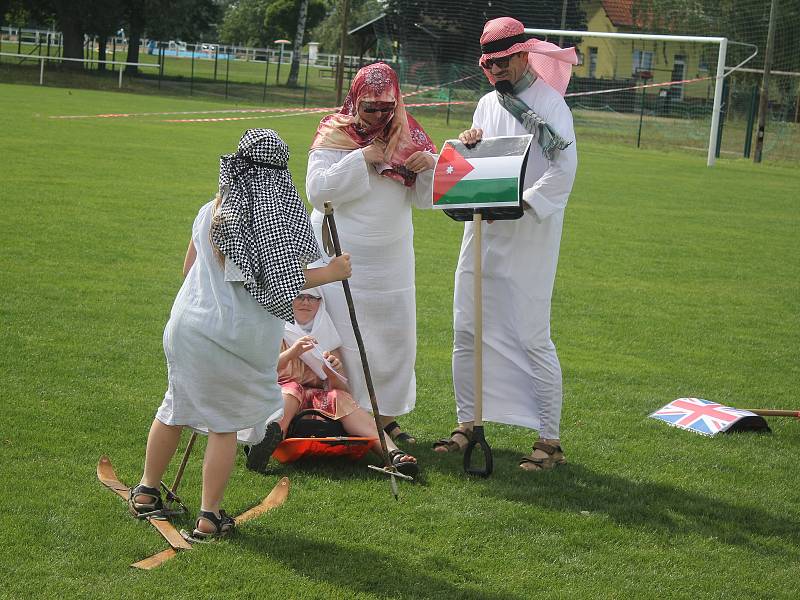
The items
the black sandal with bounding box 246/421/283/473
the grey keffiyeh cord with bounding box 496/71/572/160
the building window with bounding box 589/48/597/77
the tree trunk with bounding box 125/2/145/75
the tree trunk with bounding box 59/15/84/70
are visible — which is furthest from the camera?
the tree trunk with bounding box 125/2/145/75

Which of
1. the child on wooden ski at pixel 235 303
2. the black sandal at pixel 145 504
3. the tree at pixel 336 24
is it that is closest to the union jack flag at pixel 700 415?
the child on wooden ski at pixel 235 303

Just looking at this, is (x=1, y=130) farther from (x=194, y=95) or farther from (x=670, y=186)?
(x=194, y=95)

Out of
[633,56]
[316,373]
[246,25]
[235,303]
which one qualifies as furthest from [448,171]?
[246,25]

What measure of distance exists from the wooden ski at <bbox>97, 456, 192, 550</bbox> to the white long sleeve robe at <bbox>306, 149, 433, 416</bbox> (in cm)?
144

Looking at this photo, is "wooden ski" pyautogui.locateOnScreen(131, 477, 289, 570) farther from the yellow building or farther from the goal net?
the yellow building

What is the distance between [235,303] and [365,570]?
113 centimetres

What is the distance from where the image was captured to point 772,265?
12125 millimetres

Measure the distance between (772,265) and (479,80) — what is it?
24.0 metres

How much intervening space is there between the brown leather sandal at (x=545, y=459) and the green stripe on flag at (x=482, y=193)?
1.29m

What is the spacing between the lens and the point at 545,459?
5.42 meters

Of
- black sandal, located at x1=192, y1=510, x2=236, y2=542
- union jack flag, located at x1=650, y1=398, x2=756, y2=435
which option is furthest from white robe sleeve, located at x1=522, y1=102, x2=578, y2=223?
black sandal, located at x1=192, y1=510, x2=236, y2=542

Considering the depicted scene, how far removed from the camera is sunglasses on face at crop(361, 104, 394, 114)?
509cm

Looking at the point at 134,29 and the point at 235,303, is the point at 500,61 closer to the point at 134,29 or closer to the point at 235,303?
the point at 235,303

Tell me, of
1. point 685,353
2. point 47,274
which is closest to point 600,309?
point 685,353
